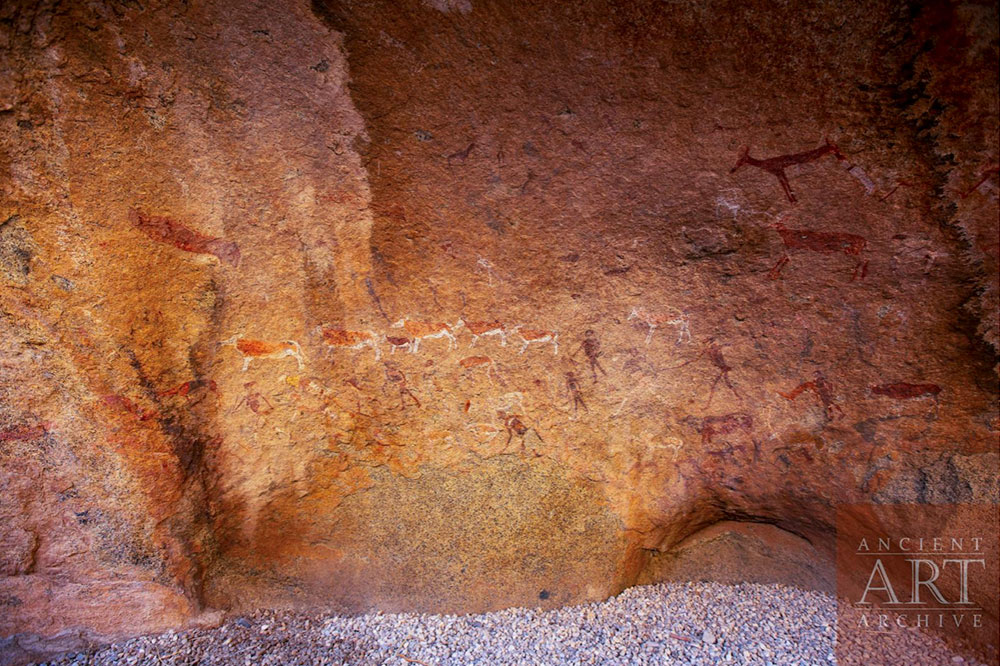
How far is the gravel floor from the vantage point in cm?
190

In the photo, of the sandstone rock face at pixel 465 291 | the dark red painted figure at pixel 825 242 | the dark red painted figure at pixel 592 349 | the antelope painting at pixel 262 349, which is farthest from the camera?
the dark red painted figure at pixel 592 349

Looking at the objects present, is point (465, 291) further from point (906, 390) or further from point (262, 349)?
point (906, 390)

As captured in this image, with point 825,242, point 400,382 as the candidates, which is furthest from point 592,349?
point 825,242

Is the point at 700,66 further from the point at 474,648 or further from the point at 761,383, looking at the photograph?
the point at 474,648

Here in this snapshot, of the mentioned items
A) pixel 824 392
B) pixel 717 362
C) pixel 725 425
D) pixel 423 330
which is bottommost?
pixel 725 425

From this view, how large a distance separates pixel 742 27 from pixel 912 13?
15.7 inches

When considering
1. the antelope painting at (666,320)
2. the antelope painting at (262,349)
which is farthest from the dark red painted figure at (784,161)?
the antelope painting at (262,349)

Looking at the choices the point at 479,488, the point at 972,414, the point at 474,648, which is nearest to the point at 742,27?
the point at 972,414

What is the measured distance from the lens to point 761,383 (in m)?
1.92

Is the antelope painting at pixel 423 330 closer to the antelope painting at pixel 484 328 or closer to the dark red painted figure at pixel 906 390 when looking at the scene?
the antelope painting at pixel 484 328

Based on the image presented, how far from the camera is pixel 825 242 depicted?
5.67 feet

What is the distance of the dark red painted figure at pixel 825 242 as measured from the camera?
171 centimetres

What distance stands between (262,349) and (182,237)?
16.3 inches

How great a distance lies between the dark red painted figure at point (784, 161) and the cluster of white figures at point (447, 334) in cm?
49
